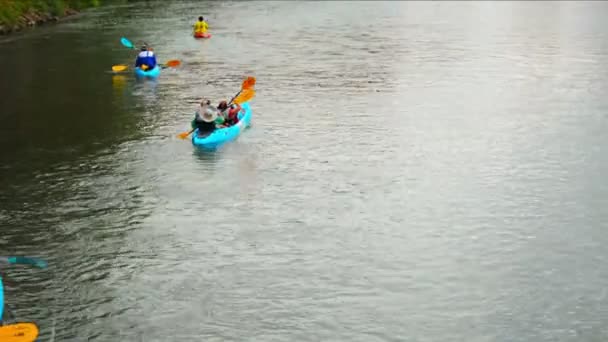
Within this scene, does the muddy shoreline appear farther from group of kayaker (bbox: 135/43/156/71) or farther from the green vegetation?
group of kayaker (bbox: 135/43/156/71)

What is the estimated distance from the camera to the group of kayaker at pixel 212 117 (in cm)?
2439

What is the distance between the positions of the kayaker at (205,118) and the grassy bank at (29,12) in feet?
77.8

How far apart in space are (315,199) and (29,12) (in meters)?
33.1

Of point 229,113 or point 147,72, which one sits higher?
point 147,72

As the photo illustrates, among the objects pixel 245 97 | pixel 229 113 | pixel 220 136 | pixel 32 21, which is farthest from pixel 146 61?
pixel 32 21

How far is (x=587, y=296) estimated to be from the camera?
15219mm

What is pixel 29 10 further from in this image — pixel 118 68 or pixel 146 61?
pixel 146 61

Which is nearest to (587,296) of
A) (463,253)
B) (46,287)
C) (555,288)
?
(555,288)

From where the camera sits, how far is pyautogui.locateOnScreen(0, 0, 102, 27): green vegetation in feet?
148

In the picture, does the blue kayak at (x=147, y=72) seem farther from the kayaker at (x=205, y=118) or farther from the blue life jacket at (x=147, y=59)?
the kayaker at (x=205, y=118)

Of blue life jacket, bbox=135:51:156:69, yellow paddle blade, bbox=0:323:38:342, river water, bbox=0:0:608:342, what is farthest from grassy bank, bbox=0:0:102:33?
yellow paddle blade, bbox=0:323:38:342

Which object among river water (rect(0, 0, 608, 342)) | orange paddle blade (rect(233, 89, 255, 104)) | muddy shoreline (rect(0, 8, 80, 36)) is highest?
muddy shoreline (rect(0, 8, 80, 36))

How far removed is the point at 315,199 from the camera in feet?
66.2

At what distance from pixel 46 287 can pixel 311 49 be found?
91.6 feet
